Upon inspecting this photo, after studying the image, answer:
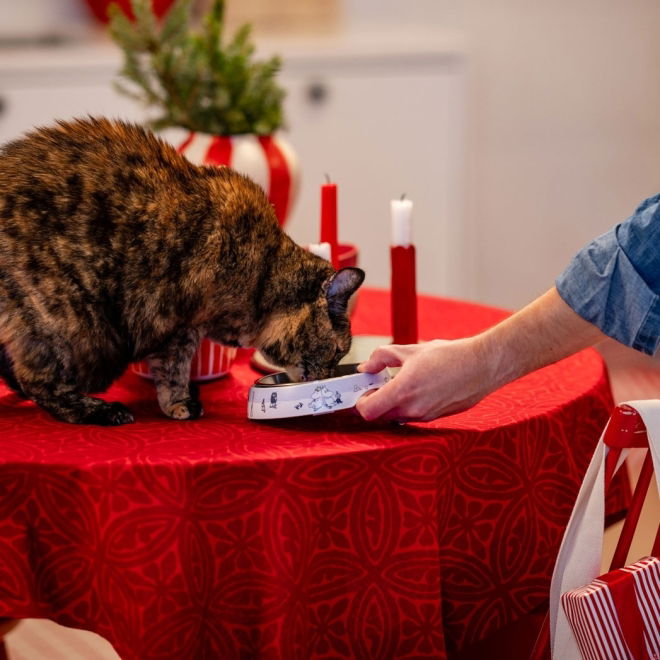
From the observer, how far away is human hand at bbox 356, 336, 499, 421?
1088 millimetres

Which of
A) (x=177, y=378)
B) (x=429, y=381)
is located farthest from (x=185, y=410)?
(x=429, y=381)

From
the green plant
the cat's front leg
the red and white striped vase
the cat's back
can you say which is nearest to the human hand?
the cat's front leg

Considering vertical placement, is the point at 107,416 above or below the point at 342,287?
below

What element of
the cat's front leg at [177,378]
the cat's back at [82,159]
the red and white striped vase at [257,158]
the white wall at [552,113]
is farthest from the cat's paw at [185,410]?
the white wall at [552,113]

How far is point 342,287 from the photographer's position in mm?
1201

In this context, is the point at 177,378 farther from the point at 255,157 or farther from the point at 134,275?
the point at 255,157

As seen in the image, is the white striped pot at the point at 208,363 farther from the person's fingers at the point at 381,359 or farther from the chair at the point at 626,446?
the chair at the point at 626,446

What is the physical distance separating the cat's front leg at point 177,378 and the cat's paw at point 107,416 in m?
0.05

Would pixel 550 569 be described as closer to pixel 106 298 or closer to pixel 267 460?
pixel 267 460

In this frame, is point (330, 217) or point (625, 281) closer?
point (625, 281)

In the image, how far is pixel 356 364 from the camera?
4.13 feet

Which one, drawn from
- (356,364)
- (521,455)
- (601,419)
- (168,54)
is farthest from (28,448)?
(168,54)

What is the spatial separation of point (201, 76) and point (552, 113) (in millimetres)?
2154

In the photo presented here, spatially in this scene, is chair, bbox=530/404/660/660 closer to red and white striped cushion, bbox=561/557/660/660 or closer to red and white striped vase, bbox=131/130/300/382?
red and white striped cushion, bbox=561/557/660/660
